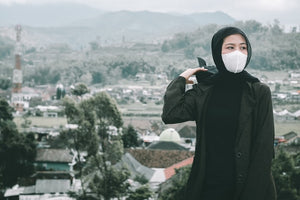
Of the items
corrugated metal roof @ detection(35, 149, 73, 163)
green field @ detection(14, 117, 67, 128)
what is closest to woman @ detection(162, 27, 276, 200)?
corrugated metal roof @ detection(35, 149, 73, 163)

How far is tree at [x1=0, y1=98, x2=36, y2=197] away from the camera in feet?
70.7

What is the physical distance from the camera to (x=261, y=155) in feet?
6.68

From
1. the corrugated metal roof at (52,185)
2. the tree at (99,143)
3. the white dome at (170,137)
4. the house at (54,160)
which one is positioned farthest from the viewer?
the white dome at (170,137)

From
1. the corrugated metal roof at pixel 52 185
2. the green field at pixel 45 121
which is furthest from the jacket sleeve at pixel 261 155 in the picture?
the green field at pixel 45 121

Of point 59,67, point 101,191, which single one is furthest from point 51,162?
point 59,67

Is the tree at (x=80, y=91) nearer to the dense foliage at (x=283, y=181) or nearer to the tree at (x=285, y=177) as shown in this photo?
the dense foliage at (x=283, y=181)

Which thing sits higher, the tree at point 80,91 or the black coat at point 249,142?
the black coat at point 249,142

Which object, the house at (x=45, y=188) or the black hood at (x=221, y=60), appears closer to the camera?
the black hood at (x=221, y=60)

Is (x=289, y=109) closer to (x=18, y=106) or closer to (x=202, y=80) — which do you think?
(x=18, y=106)

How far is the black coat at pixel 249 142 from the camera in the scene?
6.68 ft

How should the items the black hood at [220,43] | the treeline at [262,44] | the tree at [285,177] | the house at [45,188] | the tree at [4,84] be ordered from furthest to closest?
the tree at [4,84] → the treeline at [262,44] → the house at [45,188] → the tree at [285,177] → the black hood at [220,43]

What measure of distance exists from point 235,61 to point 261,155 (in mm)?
372

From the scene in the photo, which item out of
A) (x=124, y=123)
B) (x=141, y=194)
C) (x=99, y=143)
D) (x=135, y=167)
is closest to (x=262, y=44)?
(x=124, y=123)

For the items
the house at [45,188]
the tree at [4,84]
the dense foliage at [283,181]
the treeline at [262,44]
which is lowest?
the tree at [4,84]
